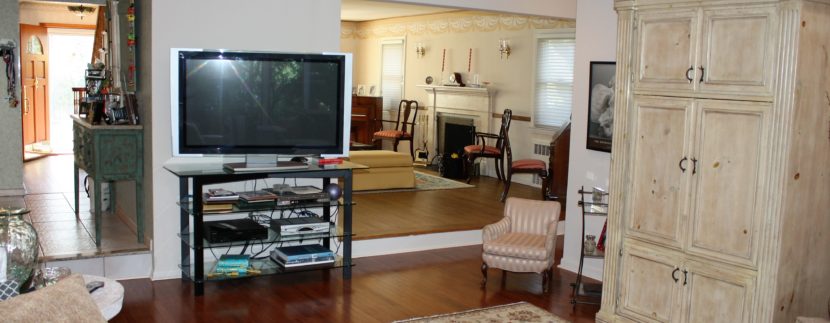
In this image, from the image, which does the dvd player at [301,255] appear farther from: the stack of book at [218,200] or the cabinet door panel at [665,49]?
the cabinet door panel at [665,49]

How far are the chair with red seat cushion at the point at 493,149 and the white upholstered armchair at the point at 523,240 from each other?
3407mm

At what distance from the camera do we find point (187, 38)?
5219 mm

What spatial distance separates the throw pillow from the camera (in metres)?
2.29

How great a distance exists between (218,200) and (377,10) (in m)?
6.74

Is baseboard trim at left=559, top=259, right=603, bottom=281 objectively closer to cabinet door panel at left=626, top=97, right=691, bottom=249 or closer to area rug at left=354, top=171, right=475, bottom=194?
cabinet door panel at left=626, top=97, right=691, bottom=249

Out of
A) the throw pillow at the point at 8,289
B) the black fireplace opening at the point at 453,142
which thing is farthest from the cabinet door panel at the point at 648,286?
the black fireplace opening at the point at 453,142

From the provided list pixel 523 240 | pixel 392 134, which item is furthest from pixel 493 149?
pixel 523 240

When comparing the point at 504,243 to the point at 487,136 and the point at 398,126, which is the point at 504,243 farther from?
the point at 398,126

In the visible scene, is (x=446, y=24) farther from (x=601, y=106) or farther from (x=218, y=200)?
(x=218, y=200)

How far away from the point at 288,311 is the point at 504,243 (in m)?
1.61

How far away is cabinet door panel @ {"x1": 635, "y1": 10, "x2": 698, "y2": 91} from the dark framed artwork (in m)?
1.31

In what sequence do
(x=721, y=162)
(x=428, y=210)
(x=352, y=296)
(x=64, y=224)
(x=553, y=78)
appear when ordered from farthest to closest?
(x=553, y=78) → (x=428, y=210) → (x=64, y=224) → (x=352, y=296) → (x=721, y=162)

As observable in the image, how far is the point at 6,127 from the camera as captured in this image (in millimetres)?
8344

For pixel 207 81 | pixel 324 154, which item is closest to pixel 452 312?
pixel 324 154
